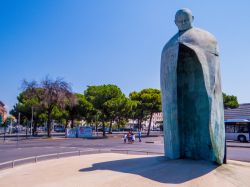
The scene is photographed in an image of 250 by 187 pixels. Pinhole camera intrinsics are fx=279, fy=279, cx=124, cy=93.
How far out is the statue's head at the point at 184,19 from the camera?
33.0ft

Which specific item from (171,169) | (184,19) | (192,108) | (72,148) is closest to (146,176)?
(171,169)

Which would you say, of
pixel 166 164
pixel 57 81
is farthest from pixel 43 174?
pixel 57 81

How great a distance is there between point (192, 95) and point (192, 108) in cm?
46

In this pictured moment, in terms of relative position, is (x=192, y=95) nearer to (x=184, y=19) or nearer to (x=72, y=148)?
(x=184, y=19)

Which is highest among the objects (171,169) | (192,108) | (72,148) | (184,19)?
(184,19)

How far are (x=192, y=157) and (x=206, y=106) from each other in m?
1.92

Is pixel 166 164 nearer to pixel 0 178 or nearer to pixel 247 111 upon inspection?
pixel 0 178

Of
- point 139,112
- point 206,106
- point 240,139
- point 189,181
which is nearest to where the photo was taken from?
point 189,181

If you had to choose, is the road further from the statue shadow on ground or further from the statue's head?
the statue's head

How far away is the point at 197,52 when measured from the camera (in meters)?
9.23

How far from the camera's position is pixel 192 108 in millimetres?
9898

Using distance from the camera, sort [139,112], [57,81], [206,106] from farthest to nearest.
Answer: [139,112]
[57,81]
[206,106]

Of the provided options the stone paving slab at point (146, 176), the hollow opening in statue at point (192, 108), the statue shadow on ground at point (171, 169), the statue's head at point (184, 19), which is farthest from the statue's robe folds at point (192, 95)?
the stone paving slab at point (146, 176)

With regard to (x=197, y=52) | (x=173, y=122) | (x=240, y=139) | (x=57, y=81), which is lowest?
(x=240, y=139)
